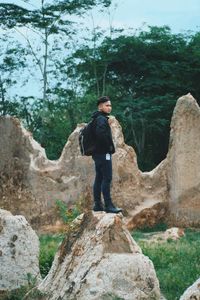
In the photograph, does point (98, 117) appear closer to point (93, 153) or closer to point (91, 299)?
point (93, 153)

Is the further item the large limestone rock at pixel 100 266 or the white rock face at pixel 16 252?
the white rock face at pixel 16 252

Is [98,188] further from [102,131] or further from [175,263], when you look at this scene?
[175,263]

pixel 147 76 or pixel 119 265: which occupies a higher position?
pixel 147 76

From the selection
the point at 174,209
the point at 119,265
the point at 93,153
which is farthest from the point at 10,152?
the point at 119,265

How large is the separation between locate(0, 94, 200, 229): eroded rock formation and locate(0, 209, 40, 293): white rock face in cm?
730

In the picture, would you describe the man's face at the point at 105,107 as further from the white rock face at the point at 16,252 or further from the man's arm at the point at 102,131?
the white rock face at the point at 16,252

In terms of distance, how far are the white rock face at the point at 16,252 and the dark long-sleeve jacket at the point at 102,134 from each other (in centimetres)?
139

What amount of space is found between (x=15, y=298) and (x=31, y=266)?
19.5 inches

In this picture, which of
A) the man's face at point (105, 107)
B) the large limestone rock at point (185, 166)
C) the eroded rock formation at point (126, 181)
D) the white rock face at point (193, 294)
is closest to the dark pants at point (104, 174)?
the man's face at point (105, 107)

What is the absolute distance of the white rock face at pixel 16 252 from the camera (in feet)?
29.0

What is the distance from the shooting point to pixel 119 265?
7.48 meters

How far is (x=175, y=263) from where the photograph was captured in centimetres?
1036

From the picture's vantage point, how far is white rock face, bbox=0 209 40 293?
8828 millimetres

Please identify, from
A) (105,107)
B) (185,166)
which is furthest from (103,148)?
(185,166)
